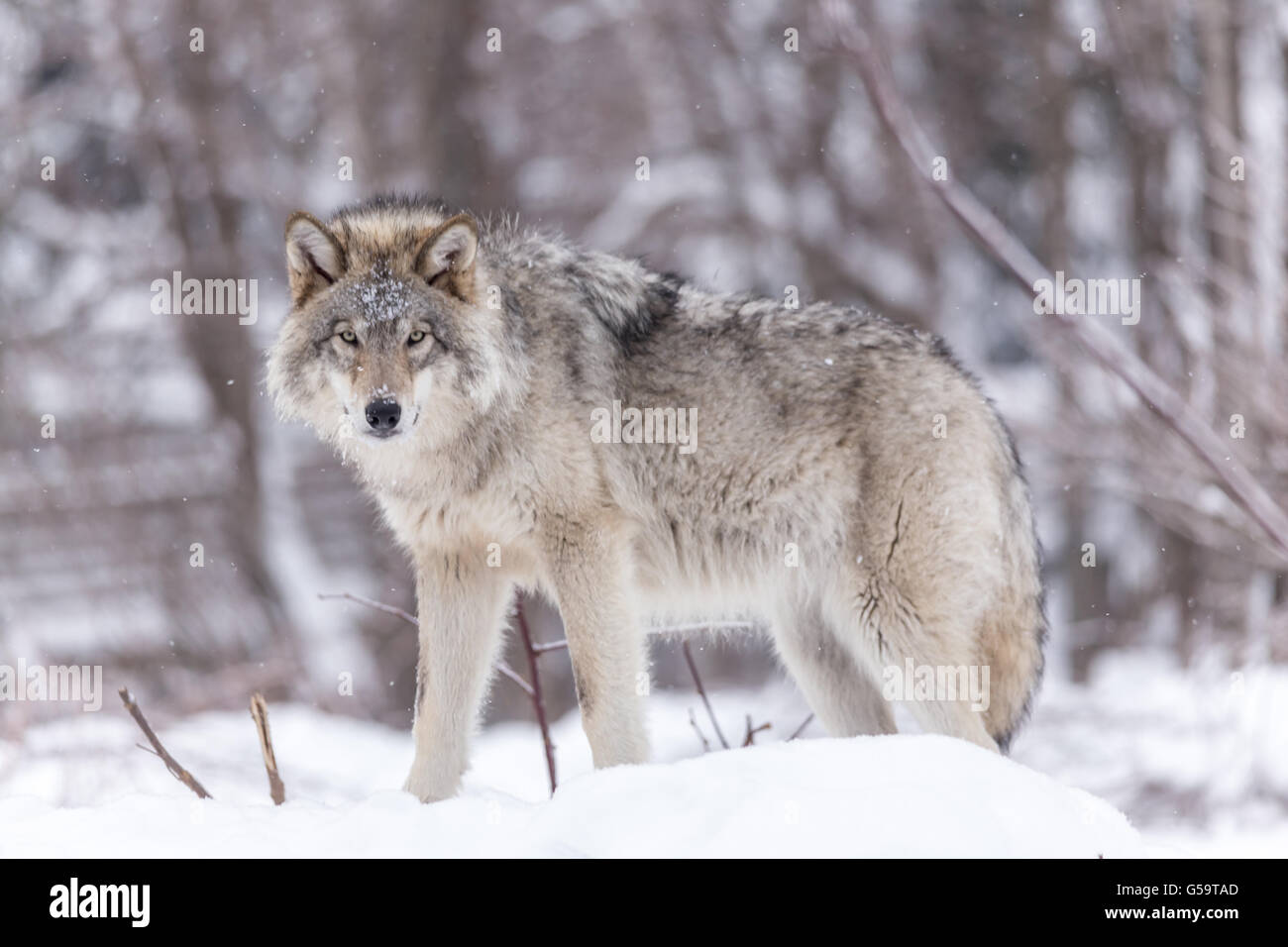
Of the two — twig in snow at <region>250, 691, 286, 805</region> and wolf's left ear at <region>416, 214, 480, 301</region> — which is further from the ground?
wolf's left ear at <region>416, 214, 480, 301</region>

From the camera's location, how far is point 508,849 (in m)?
2.72

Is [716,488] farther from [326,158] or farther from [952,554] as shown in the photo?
[326,158]

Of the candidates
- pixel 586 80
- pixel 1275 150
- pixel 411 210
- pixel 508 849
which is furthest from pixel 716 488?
pixel 586 80

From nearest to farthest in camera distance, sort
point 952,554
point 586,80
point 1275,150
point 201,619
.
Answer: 1. point 952,554
2. point 1275,150
3. point 201,619
4. point 586,80

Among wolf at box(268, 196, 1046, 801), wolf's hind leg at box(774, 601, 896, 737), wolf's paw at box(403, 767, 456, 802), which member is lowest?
wolf's paw at box(403, 767, 456, 802)

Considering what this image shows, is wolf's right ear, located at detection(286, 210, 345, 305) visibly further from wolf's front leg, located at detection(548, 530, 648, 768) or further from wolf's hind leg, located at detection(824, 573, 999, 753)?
wolf's hind leg, located at detection(824, 573, 999, 753)

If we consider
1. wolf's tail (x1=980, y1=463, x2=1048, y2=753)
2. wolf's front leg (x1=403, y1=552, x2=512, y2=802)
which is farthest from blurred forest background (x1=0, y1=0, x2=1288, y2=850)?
wolf's front leg (x1=403, y1=552, x2=512, y2=802)

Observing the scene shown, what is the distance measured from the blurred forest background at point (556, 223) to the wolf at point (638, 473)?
4.68 metres

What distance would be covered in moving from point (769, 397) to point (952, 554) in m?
0.87

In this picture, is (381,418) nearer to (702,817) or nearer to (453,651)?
(453,651)

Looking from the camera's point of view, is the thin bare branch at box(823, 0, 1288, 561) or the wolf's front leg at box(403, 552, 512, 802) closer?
the thin bare branch at box(823, 0, 1288, 561)

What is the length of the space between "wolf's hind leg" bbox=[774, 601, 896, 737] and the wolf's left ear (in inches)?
67.3

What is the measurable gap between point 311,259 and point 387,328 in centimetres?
45

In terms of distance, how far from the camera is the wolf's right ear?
4.54m
